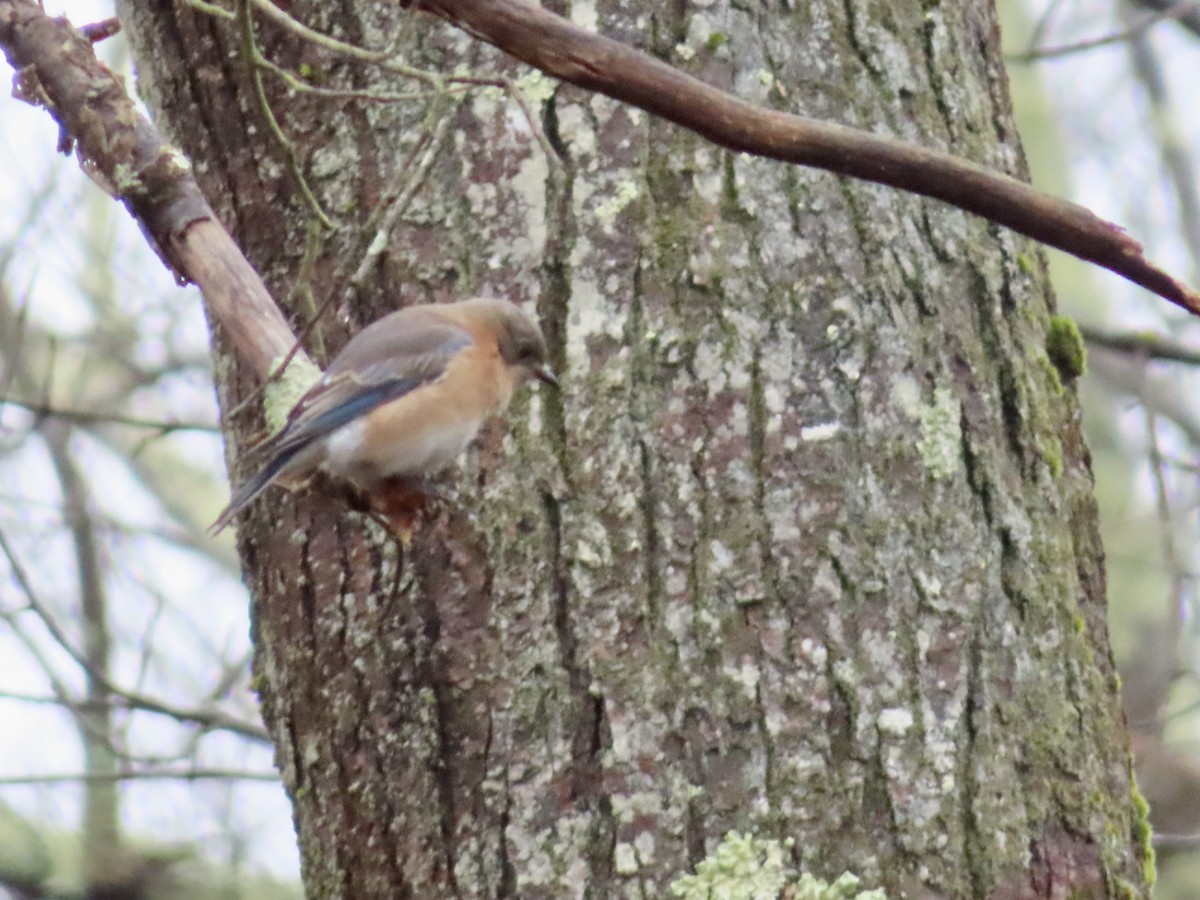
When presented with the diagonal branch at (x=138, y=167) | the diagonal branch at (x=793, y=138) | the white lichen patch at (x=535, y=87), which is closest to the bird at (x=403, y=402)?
the diagonal branch at (x=138, y=167)

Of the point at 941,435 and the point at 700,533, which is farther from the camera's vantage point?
the point at 941,435

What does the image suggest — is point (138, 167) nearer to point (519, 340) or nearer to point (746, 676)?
point (519, 340)

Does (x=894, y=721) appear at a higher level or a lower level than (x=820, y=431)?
lower

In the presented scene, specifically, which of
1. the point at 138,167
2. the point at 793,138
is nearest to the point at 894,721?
the point at 793,138

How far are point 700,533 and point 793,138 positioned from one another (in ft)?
2.29

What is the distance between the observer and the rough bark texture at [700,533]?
2484 millimetres

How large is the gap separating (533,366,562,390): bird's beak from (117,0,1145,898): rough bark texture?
40 millimetres

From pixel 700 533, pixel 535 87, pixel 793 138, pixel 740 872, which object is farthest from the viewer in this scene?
pixel 535 87

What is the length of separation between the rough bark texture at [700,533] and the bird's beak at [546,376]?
0.13 feet

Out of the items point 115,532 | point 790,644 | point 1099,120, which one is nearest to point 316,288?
point 790,644

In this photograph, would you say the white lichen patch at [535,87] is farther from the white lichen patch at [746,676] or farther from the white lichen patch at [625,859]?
the white lichen patch at [625,859]

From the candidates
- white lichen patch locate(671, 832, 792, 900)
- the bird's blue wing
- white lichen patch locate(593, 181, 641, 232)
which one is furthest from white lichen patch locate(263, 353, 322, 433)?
white lichen patch locate(671, 832, 792, 900)

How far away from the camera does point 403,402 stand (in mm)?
3066

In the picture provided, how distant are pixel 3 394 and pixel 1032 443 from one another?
3.60 meters
